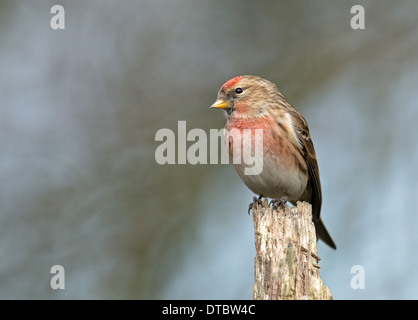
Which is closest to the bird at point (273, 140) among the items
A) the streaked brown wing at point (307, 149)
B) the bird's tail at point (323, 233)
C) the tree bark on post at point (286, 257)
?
the streaked brown wing at point (307, 149)

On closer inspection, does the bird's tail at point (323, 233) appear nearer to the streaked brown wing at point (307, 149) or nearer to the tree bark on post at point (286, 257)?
the streaked brown wing at point (307, 149)

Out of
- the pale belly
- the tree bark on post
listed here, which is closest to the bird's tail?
the pale belly

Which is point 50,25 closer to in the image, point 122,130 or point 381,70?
point 122,130

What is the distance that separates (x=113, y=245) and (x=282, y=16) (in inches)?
185

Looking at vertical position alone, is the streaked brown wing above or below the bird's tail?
above

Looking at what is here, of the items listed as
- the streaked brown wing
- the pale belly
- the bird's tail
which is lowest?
the bird's tail

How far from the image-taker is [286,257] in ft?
18.1

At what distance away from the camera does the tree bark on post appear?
5.31 meters

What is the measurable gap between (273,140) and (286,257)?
2.13 meters

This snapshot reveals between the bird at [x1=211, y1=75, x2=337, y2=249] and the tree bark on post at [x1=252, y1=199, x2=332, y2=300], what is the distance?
4.16 feet

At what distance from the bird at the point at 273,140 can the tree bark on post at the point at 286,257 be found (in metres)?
1.27

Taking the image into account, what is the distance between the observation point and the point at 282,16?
11242 mm

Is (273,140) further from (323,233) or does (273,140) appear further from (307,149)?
(323,233)

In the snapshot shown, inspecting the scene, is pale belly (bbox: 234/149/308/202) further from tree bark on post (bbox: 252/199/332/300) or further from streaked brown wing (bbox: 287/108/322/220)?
tree bark on post (bbox: 252/199/332/300)
